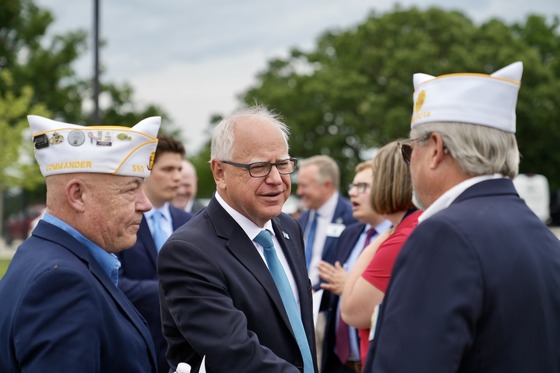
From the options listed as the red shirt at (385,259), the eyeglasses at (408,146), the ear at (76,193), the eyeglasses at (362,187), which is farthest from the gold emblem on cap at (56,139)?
the eyeglasses at (362,187)

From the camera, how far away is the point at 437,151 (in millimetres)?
2410

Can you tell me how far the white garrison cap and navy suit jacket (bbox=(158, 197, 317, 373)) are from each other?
108cm

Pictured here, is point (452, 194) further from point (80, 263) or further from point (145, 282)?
point (145, 282)

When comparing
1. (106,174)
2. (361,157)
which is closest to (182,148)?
(106,174)

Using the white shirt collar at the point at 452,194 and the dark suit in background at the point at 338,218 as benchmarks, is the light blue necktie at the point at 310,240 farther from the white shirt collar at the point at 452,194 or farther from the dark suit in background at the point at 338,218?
the white shirt collar at the point at 452,194

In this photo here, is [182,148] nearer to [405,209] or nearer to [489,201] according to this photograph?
[405,209]

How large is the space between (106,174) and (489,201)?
152 cm

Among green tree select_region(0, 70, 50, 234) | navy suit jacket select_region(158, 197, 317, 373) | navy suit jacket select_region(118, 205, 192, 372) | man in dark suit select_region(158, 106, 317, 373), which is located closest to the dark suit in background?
navy suit jacket select_region(118, 205, 192, 372)

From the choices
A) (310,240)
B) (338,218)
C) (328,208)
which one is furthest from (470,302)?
(328,208)

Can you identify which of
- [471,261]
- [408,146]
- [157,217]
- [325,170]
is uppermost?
[408,146]

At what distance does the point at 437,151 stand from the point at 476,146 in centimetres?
13

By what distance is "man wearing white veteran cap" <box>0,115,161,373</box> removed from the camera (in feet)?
8.09

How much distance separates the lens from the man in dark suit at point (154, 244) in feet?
15.9

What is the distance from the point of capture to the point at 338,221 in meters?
8.01
